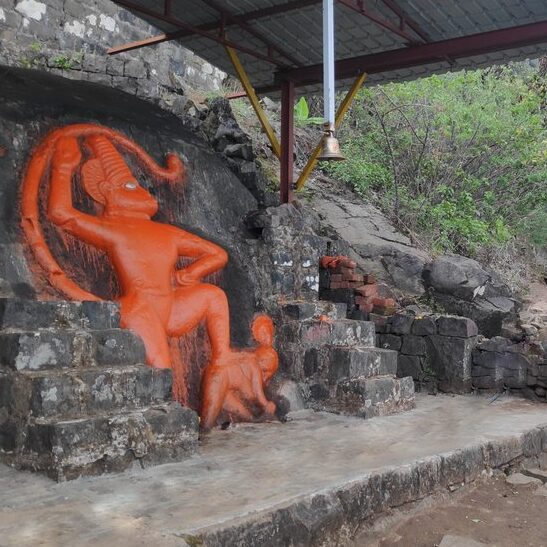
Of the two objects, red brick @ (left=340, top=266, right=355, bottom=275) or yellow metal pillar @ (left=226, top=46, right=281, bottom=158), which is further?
yellow metal pillar @ (left=226, top=46, right=281, bottom=158)

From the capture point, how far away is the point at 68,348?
3705mm

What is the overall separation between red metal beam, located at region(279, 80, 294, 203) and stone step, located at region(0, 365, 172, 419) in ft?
11.5

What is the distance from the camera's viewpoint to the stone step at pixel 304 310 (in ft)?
18.4

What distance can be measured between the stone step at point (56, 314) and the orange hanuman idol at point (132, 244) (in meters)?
0.28

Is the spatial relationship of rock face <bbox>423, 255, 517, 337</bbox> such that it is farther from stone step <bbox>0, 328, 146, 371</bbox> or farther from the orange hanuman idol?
stone step <bbox>0, 328, 146, 371</bbox>

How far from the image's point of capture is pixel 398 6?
6.19m

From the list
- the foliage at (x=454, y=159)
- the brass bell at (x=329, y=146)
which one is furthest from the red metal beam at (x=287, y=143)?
the foliage at (x=454, y=159)

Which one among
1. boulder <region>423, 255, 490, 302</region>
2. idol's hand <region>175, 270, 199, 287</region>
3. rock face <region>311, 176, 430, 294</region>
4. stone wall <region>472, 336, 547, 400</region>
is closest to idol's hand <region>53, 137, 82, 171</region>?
idol's hand <region>175, 270, 199, 287</region>

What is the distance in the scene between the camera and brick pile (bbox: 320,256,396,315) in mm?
6562

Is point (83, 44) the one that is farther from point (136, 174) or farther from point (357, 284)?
point (357, 284)

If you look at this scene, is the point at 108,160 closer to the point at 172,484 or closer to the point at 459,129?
the point at 172,484

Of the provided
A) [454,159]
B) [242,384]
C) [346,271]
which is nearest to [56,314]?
[242,384]

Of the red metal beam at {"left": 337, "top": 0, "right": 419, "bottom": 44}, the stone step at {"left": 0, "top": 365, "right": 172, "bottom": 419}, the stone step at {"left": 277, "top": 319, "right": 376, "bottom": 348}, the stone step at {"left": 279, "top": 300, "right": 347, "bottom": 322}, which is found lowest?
the stone step at {"left": 0, "top": 365, "right": 172, "bottom": 419}

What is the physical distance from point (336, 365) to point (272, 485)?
219 cm
